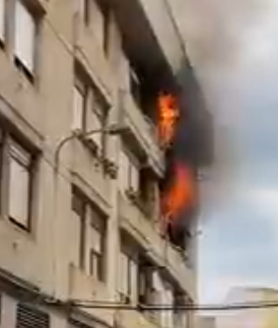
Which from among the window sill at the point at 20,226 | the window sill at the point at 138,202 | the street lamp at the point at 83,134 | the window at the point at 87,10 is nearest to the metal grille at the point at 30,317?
the window sill at the point at 20,226

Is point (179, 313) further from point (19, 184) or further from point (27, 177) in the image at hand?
point (19, 184)

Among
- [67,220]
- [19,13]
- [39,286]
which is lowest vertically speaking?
[39,286]

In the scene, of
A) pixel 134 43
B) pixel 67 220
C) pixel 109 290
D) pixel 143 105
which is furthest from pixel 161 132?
pixel 67 220

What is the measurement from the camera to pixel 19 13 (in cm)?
1711

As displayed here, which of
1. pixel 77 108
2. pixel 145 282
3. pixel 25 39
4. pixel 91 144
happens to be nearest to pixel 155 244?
pixel 145 282

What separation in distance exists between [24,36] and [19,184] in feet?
7.29

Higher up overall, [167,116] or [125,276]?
[167,116]

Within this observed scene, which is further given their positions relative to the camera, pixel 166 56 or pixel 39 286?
pixel 166 56

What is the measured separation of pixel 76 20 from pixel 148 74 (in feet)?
29.4

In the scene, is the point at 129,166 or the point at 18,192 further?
the point at 129,166

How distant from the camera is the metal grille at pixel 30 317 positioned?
16.4 m

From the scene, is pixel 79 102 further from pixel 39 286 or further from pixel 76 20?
pixel 39 286

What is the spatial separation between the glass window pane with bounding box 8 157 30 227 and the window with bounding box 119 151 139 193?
297 inches

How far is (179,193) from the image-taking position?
3250 cm
